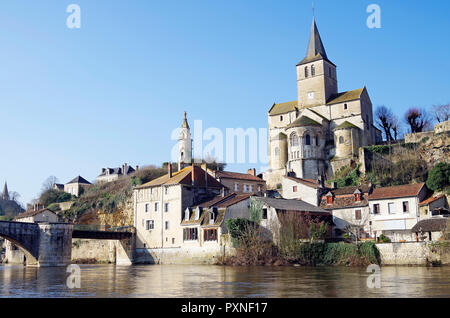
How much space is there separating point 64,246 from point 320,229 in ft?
78.7

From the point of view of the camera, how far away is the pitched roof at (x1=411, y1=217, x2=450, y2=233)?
35469 millimetres

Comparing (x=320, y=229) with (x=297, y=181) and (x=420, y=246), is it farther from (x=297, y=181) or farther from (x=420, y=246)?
(x=297, y=181)

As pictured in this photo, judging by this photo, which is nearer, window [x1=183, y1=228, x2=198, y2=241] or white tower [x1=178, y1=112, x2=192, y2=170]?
window [x1=183, y1=228, x2=198, y2=241]

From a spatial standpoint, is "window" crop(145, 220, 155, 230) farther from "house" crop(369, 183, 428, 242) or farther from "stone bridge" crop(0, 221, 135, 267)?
"house" crop(369, 183, 428, 242)

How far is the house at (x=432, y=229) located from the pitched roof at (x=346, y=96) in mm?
32849

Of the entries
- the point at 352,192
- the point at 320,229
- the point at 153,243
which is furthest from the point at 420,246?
the point at 153,243

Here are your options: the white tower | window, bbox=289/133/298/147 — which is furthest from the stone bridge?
the white tower

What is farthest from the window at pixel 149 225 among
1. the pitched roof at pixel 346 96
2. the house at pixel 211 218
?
the pitched roof at pixel 346 96

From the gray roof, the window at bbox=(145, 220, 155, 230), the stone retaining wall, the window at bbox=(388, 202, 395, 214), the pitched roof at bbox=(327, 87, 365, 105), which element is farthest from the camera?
the pitched roof at bbox=(327, 87, 365, 105)

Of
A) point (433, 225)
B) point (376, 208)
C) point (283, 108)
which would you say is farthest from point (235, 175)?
point (433, 225)

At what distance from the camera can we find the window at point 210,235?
43969 millimetres

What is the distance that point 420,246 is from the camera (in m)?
34.2

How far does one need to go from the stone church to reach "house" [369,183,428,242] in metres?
16.7

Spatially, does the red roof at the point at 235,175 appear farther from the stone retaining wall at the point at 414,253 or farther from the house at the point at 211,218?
the stone retaining wall at the point at 414,253
